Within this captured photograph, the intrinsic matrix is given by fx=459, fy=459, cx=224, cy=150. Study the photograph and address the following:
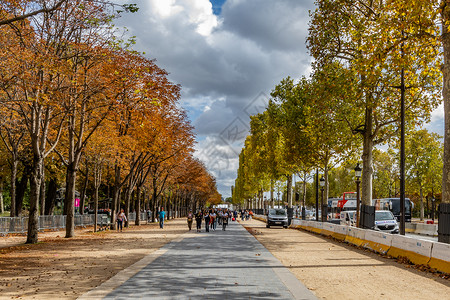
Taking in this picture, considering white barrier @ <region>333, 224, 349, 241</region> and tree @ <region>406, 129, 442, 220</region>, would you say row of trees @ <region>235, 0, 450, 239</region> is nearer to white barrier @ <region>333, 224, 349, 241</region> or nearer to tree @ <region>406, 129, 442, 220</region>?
white barrier @ <region>333, 224, 349, 241</region>

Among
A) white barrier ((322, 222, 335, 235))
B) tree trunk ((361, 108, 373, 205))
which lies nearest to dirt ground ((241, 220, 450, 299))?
tree trunk ((361, 108, 373, 205))

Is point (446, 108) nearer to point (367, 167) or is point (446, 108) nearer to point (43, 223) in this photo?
point (367, 167)

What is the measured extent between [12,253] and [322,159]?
32036 millimetres

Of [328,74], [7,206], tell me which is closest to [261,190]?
[7,206]

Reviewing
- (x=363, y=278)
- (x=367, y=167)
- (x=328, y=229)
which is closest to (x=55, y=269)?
(x=363, y=278)

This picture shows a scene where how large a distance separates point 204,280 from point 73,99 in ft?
49.1

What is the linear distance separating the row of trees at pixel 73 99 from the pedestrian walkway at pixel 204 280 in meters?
6.51

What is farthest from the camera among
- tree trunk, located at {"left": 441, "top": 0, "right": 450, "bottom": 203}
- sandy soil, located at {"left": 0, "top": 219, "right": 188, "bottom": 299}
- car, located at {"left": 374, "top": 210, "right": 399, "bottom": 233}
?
car, located at {"left": 374, "top": 210, "right": 399, "bottom": 233}

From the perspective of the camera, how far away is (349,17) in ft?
79.8

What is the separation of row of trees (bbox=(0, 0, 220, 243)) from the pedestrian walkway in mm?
6512

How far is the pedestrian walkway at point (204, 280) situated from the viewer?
851 centimetres

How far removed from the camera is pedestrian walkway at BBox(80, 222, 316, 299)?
8.51m

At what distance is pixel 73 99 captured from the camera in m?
22.4

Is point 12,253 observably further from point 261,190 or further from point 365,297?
point 261,190
